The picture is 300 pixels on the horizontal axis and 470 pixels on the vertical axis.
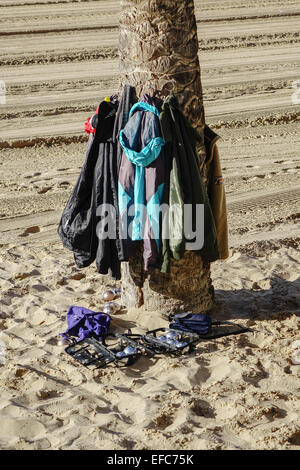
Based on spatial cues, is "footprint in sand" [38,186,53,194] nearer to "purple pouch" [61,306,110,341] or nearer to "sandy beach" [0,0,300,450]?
"sandy beach" [0,0,300,450]

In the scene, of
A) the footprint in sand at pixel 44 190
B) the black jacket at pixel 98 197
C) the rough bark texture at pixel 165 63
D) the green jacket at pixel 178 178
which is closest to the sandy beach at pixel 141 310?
the footprint in sand at pixel 44 190

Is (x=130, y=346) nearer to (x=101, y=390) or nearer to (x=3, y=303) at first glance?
(x=101, y=390)

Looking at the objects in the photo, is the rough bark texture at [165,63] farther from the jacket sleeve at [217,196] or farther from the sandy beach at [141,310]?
the sandy beach at [141,310]

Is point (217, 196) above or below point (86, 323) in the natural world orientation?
above

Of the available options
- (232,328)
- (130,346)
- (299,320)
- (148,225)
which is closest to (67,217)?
(148,225)

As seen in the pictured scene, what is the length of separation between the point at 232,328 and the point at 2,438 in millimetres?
2310

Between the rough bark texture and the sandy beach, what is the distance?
0.43m

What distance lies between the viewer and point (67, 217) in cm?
604

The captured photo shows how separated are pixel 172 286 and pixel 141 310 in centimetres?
43

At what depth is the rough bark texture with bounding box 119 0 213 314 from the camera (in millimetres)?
5504

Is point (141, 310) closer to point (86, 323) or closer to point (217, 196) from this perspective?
point (86, 323)

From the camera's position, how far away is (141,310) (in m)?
6.27

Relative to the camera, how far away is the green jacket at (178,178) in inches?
215

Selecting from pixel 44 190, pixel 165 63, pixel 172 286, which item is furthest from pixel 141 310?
pixel 44 190
